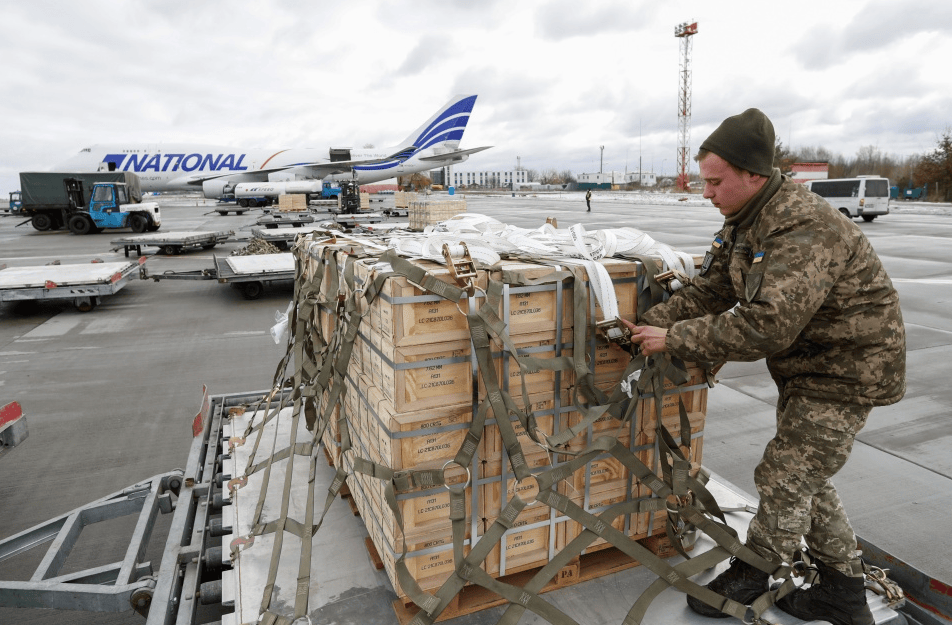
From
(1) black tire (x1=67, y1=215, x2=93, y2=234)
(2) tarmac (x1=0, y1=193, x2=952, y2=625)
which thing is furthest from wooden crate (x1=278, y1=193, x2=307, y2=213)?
(2) tarmac (x1=0, y1=193, x2=952, y2=625)

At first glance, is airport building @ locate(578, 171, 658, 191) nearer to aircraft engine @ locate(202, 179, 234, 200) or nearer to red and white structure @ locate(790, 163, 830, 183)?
red and white structure @ locate(790, 163, 830, 183)

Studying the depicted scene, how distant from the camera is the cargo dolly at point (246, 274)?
11922 millimetres

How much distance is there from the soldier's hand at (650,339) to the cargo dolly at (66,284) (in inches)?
441

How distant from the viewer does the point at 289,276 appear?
1227cm

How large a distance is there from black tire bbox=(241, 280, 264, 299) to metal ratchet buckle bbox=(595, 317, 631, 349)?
10886 mm

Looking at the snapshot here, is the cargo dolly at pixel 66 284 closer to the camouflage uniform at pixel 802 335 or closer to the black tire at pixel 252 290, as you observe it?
the black tire at pixel 252 290

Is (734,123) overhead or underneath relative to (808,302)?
overhead

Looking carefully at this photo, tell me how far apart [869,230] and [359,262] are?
1096 inches

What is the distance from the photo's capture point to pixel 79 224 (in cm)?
2659

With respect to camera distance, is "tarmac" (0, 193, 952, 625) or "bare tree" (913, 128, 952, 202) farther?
"bare tree" (913, 128, 952, 202)

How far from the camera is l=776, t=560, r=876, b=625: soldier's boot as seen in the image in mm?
2611

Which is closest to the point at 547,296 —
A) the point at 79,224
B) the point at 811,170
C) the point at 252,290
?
the point at 252,290

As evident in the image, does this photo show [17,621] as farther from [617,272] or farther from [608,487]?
[617,272]

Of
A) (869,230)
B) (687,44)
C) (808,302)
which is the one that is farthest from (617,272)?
(687,44)
